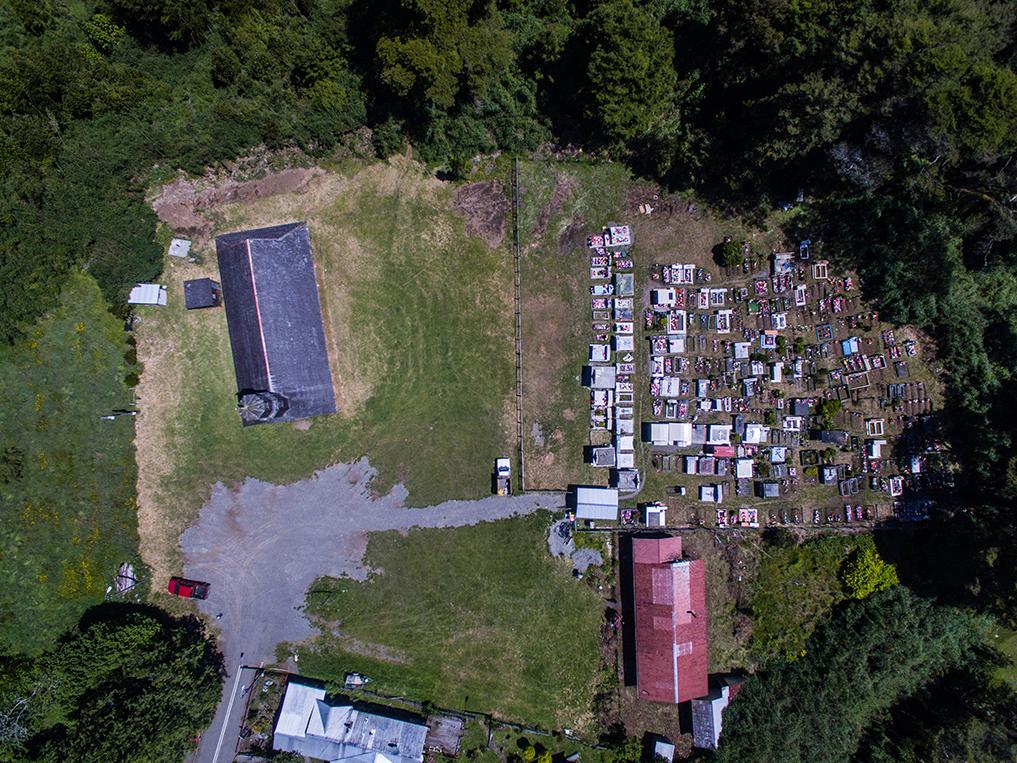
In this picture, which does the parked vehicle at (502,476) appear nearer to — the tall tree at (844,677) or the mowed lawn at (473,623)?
the mowed lawn at (473,623)

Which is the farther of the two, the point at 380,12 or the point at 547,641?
the point at 547,641

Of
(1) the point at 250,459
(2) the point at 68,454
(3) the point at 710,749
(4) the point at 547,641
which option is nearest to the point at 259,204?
(1) the point at 250,459

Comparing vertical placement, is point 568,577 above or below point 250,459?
below

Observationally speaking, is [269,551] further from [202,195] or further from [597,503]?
[202,195]

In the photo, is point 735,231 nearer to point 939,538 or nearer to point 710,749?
point 939,538

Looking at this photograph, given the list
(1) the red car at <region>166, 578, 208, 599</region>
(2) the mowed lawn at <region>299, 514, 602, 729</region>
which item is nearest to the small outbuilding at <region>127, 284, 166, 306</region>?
(1) the red car at <region>166, 578, 208, 599</region>

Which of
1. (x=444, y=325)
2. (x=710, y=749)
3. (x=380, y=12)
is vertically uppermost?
(x=380, y=12)
